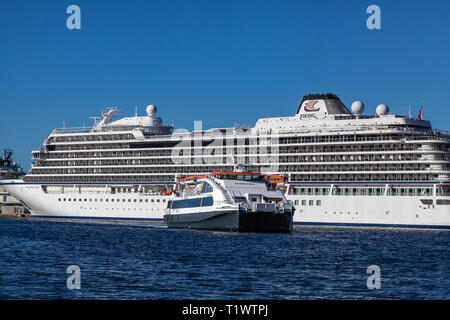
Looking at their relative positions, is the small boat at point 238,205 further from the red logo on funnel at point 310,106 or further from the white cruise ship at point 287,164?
the red logo on funnel at point 310,106

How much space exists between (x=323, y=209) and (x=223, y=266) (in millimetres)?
46584

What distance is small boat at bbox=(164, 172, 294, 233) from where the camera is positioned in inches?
2662

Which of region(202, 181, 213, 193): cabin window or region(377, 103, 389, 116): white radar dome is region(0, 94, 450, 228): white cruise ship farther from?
region(202, 181, 213, 193): cabin window

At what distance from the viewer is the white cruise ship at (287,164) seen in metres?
83.1

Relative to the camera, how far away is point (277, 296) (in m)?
30.8

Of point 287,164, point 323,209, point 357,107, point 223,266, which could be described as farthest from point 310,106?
point 223,266

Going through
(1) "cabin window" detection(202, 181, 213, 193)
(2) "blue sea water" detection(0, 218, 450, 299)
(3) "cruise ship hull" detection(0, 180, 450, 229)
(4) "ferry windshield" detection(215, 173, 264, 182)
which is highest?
(4) "ferry windshield" detection(215, 173, 264, 182)

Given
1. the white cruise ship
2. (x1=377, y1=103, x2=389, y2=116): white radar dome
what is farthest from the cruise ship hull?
(x1=377, y1=103, x2=389, y2=116): white radar dome

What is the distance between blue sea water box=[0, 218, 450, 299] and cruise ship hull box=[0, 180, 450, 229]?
1524 centimetres

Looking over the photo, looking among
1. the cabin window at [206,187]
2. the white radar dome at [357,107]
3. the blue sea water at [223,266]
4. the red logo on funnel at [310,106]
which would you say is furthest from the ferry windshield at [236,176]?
the white radar dome at [357,107]

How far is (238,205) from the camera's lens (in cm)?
6744

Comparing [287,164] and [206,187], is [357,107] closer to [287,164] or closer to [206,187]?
[287,164]
